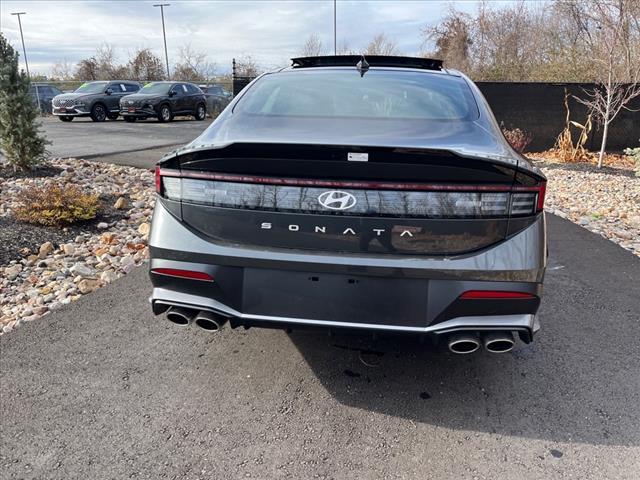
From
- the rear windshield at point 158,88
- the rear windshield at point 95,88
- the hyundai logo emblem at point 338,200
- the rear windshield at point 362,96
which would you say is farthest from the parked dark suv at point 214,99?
the hyundai logo emblem at point 338,200

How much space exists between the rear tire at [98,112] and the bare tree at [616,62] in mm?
17539

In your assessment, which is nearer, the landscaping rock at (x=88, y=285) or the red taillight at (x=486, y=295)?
the red taillight at (x=486, y=295)

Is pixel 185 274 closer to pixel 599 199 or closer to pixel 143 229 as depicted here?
pixel 143 229

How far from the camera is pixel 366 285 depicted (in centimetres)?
222

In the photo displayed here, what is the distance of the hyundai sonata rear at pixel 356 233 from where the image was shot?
84.8 inches

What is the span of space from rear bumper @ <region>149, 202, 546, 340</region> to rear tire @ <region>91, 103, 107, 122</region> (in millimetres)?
20382

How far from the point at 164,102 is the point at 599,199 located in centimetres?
1665

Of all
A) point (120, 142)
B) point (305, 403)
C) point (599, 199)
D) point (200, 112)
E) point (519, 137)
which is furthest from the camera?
point (200, 112)

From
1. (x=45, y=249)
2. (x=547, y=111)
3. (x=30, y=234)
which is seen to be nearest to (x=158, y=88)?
(x=547, y=111)

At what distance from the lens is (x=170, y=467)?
213 cm

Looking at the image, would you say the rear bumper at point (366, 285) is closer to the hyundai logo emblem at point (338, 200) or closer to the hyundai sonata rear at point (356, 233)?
the hyundai sonata rear at point (356, 233)

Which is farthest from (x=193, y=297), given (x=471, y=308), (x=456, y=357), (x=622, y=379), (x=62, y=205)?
(x=62, y=205)

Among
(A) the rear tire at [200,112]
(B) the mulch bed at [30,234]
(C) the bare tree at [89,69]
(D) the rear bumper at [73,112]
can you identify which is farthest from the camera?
(C) the bare tree at [89,69]

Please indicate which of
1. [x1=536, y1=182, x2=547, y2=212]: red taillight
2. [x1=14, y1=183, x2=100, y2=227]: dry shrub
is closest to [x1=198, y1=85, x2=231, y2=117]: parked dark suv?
[x1=14, y1=183, x2=100, y2=227]: dry shrub
